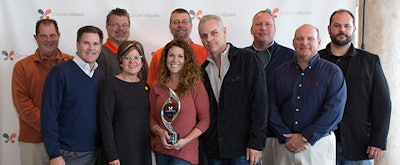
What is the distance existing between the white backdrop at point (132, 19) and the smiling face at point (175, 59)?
1455 mm

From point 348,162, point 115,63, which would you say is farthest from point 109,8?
point 348,162

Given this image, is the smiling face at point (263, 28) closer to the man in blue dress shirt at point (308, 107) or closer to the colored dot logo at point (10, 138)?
the man in blue dress shirt at point (308, 107)

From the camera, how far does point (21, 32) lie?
3.82 meters

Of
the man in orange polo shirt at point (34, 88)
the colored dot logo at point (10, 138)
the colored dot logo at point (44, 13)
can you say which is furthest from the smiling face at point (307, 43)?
the colored dot logo at point (10, 138)

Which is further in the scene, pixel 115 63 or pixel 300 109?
pixel 115 63

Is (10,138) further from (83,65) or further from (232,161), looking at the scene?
(232,161)

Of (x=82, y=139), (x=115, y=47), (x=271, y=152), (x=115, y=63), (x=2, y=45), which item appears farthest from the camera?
(x=2, y=45)

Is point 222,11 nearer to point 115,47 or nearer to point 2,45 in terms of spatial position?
point 115,47

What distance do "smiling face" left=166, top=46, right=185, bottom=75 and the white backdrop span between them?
1.45 m

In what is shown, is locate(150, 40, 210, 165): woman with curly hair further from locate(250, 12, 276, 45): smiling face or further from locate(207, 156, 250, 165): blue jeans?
locate(250, 12, 276, 45): smiling face

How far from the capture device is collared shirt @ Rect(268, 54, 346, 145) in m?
2.47

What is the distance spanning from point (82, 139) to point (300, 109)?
1.42 m

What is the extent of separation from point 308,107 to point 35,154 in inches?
81.5

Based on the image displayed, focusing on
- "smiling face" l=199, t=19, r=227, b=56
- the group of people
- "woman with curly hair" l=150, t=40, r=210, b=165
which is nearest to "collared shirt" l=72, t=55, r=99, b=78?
the group of people
